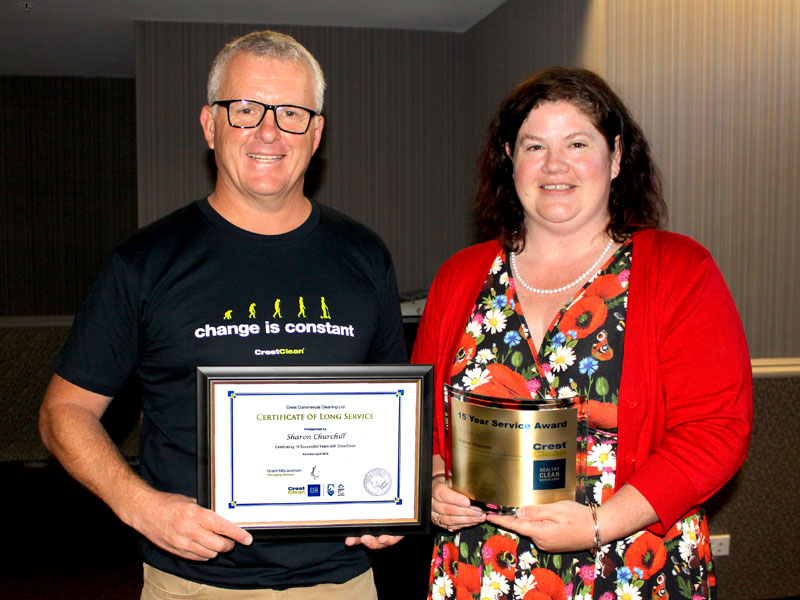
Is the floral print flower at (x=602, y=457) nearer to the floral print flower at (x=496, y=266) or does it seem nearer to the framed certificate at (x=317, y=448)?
the framed certificate at (x=317, y=448)

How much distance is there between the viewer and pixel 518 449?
1.33 metres

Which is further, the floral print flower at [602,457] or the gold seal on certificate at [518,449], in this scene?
the floral print flower at [602,457]

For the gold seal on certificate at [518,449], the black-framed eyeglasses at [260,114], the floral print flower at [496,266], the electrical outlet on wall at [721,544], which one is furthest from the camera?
the electrical outlet on wall at [721,544]

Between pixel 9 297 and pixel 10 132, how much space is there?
6.21ft

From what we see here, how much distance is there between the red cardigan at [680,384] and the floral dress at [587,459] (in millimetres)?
40

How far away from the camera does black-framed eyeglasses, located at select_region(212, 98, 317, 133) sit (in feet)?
5.05

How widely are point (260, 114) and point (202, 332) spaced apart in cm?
46

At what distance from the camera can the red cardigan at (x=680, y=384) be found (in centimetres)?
138

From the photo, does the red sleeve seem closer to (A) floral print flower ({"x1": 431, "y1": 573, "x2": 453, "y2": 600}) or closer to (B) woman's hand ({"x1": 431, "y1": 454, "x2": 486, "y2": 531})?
(B) woman's hand ({"x1": 431, "y1": 454, "x2": 486, "y2": 531})

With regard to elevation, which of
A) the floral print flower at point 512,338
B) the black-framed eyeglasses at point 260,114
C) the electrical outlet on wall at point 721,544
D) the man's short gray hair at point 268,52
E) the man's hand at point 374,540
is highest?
the man's short gray hair at point 268,52

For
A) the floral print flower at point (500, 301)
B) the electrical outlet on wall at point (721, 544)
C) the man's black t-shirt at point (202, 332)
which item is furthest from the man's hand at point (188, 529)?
the electrical outlet on wall at point (721, 544)

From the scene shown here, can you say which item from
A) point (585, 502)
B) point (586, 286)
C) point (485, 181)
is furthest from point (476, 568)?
point (485, 181)

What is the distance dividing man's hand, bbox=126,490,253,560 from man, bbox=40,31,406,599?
31 millimetres

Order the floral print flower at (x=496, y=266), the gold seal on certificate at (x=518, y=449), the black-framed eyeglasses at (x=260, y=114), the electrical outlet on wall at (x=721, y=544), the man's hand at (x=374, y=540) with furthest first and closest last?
the electrical outlet on wall at (x=721, y=544) → the floral print flower at (x=496, y=266) → the black-framed eyeglasses at (x=260, y=114) → the man's hand at (x=374, y=540) → the gold seal on certificate at (x=518, y=449)
